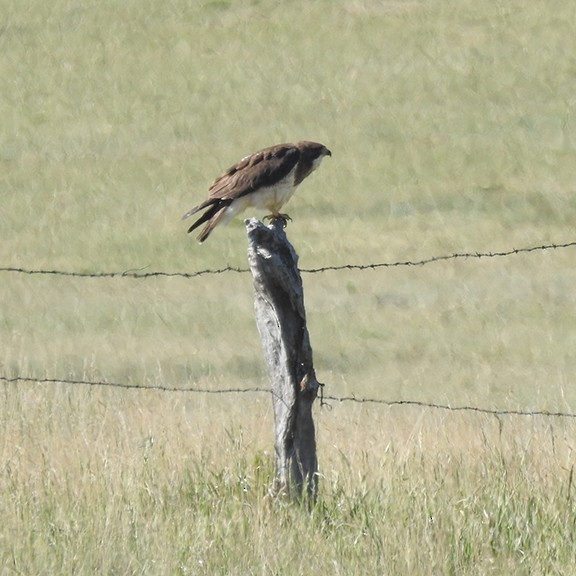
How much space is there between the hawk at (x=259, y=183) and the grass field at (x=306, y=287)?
3.87 feet

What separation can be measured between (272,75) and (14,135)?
221 inches

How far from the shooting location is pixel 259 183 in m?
9.70

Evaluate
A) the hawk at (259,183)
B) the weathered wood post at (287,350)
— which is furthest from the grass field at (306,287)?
Result: the hawk at (259,183)

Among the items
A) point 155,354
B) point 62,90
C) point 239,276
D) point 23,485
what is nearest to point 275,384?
point 23,485

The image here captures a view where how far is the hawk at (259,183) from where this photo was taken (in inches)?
381

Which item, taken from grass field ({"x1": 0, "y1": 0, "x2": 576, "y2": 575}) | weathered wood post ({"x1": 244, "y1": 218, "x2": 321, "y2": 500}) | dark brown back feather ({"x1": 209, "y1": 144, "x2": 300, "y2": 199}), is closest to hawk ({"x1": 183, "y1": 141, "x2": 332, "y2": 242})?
dark brown back feather ({"x1": 209, "y1": 144, "x2": 300, "y2": 199})

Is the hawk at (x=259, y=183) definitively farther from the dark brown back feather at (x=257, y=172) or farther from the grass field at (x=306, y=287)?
the grass field at (x=306, y=287)

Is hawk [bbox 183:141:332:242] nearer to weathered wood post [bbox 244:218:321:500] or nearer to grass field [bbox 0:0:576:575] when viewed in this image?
grass field [bbox 0:0:576:575]

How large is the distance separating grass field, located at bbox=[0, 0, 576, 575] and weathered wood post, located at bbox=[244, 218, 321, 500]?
0.48 ft

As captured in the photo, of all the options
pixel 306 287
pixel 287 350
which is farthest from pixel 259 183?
pixel 306 287

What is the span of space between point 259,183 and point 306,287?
23.8ft

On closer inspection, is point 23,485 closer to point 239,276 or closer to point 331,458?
point 331,458

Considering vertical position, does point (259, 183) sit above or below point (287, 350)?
above

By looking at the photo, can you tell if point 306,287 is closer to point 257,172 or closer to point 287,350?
point 257,172
